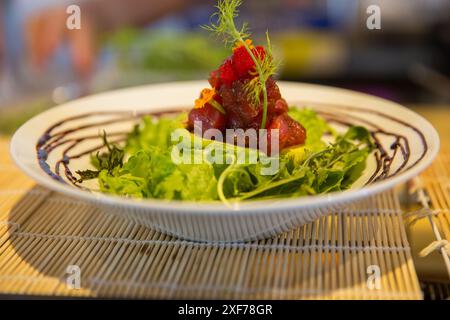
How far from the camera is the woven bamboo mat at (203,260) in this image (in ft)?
3.07

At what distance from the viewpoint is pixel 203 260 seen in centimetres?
102

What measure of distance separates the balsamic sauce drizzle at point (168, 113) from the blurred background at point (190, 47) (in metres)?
0.78

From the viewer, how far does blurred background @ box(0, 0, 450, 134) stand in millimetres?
2895

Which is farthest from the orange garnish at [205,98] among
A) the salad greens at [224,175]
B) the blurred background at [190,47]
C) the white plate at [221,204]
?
the blurred background at [190,47]

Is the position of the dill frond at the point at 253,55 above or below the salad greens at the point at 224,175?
above

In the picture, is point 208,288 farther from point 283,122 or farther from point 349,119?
point 349,119

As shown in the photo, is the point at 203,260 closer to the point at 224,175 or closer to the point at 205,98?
the point at 224,175

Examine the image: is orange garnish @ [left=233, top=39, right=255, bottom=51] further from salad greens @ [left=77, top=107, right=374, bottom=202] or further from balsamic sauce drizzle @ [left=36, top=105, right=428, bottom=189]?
balsamic sauce drizzle @ [left=36, top=105, right=428, bottom=189]

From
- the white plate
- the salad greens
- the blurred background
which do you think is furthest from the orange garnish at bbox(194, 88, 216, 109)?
the blurred background

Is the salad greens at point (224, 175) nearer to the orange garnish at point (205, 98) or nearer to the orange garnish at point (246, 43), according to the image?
the orange garnish at point (205, 98)

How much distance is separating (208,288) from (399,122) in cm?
71

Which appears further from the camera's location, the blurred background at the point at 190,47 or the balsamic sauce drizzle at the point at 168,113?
the blurred background at the point at 190,47

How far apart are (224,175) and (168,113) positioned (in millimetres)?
613
